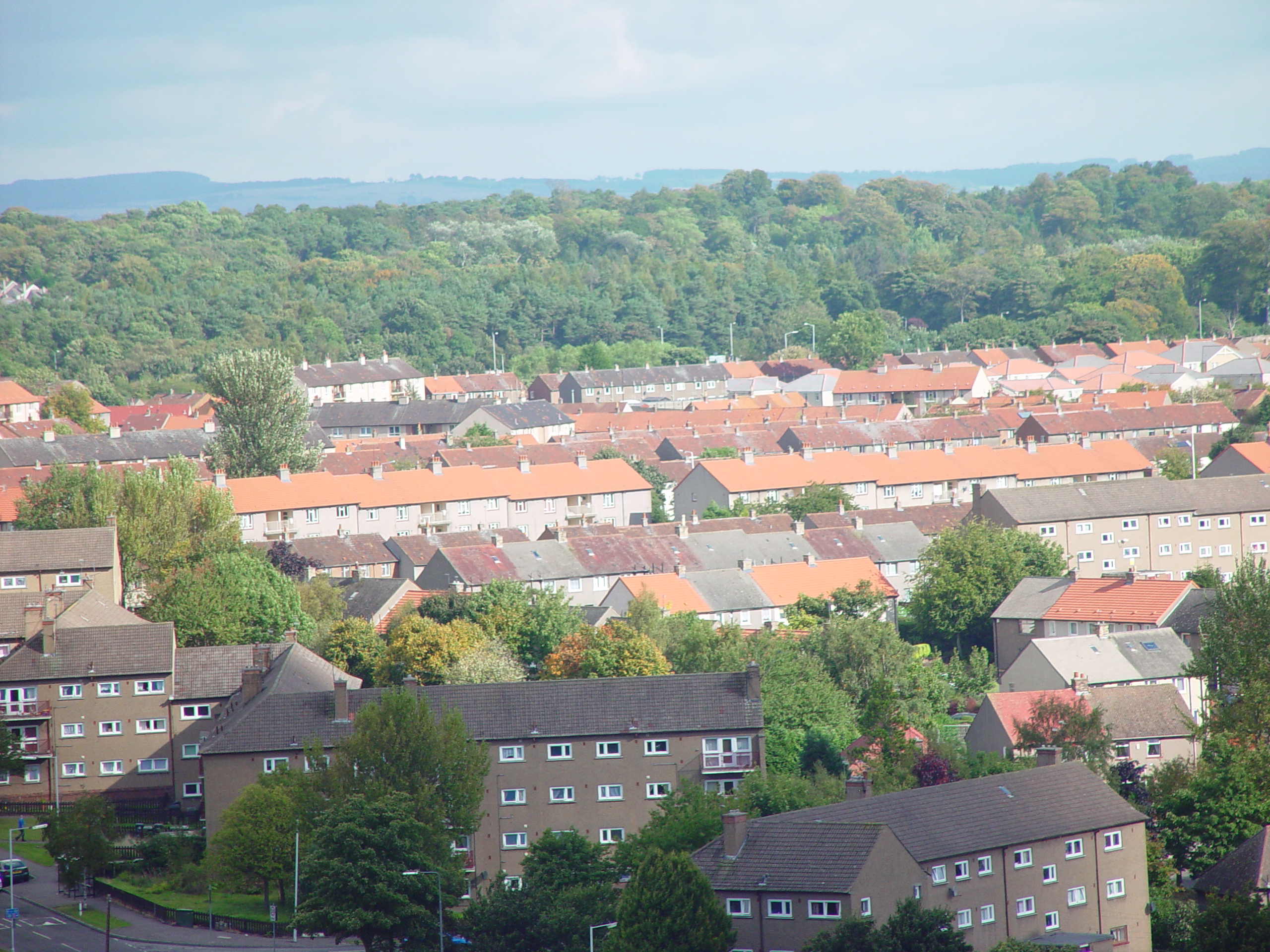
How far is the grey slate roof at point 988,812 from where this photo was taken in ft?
94.8

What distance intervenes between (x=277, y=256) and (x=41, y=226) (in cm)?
2524

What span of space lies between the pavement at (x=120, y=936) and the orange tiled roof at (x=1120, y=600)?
993 inches

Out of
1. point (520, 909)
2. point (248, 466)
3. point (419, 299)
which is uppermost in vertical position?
point (419, 299)

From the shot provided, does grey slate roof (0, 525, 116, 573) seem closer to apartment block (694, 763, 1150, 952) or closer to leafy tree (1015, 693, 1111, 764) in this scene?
apartment block (694, 763, 1150, 952)

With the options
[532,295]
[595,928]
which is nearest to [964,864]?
[595,928]

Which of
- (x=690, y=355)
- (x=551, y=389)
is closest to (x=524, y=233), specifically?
(x=690, y=355)

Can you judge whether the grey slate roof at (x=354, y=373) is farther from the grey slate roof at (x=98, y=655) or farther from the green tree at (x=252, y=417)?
the grey slate roof at (x=98, y=655)

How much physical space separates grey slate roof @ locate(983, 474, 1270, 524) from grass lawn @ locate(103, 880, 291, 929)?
3476 cm

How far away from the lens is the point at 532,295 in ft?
520

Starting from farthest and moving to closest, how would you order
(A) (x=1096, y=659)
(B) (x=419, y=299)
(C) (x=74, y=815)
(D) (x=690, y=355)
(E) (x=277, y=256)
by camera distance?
(E) (x=277, y=256) → (B) (x=419, y=299) → (D) (x=690, y=355) → (A) (x=1096, y=659) → (C) (x=74, y=815)

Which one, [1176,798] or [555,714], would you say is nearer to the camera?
[1176,798]

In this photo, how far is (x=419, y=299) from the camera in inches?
5920

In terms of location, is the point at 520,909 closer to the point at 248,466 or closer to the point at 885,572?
the point at 885,572

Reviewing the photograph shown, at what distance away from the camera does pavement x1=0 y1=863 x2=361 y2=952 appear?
1242 inches
